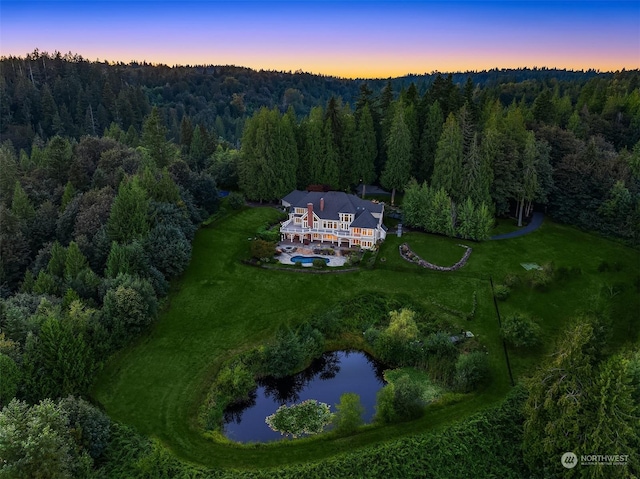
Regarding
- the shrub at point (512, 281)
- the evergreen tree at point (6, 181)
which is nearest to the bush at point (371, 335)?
the shrub at point (512, 281)

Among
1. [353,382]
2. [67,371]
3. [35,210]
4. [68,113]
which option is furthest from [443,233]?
[68,113]

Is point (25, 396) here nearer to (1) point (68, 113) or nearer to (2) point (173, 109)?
(1) point (68, 113)

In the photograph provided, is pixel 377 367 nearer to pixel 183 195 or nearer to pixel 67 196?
pixel 183 195

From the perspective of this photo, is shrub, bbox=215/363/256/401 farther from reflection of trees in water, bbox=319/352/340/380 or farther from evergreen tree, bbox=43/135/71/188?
evergreen tree, bbox=43/135/71/188

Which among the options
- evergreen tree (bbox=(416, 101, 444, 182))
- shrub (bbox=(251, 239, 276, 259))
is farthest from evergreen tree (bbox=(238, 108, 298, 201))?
evergreen tree (bbox=(416, 101, 444, 182))

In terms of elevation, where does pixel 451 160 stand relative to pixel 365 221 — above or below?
above

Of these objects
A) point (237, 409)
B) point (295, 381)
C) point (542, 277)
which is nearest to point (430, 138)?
point (542, 277)
